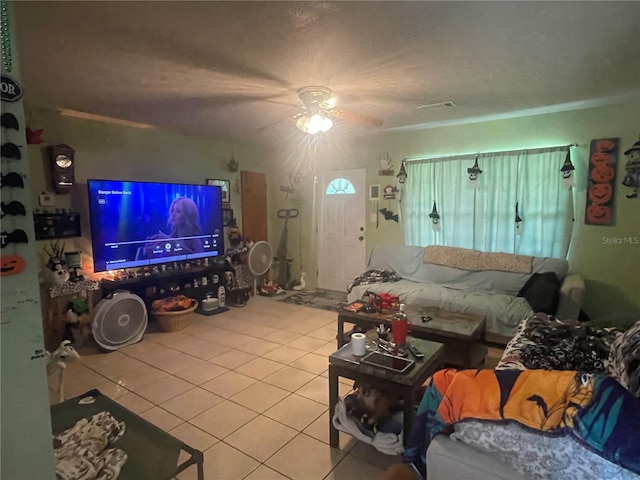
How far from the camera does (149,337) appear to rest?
12.5 feet

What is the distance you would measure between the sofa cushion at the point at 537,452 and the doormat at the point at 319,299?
3580mm

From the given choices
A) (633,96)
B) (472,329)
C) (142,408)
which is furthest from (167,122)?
(633,96)

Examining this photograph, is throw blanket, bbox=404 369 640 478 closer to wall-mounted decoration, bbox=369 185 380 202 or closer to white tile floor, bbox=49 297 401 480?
white tile floor, bbox=49 297 401 480

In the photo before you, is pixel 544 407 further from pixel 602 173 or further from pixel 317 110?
pixel 602 173

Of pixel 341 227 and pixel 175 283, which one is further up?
pixel 341 227

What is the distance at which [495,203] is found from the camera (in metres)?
4.09

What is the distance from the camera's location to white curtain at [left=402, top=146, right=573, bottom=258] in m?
3.78

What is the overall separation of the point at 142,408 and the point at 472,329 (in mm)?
2424

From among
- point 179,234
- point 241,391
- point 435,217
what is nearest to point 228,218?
point 179,234

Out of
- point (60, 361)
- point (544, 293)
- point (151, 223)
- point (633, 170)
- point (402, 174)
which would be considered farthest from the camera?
point (402, 174)

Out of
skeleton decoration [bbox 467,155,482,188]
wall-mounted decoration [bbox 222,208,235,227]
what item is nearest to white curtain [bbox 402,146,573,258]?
skeleton decoration [bbox 467,155,482,188]

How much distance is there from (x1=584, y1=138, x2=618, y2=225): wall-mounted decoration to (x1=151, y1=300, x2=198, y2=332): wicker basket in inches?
172

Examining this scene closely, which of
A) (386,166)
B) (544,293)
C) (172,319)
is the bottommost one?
(172,319)

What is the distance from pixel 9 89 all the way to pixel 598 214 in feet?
14.7
